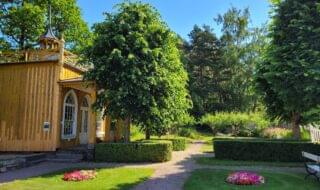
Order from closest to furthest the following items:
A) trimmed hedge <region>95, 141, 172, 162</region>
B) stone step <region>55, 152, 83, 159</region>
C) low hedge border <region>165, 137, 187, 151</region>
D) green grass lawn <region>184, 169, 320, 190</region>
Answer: green grass lawn <region>184, 169, 320, 190</region>
trimmed hedge <region>95, 141, 172, 162</region>
stone step <region>55, 152, 83, 159</region>
low hedge border <region>165, 137, 187, 151</region>

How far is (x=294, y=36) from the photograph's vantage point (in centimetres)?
1420

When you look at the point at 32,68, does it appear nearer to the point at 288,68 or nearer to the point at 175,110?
the point at 175,110

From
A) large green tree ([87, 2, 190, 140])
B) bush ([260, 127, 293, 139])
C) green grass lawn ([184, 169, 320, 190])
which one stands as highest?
large green tree ([87, 2, 190, 140])

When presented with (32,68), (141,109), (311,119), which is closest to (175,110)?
(141,109)

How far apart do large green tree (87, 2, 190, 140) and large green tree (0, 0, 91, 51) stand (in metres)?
10.9

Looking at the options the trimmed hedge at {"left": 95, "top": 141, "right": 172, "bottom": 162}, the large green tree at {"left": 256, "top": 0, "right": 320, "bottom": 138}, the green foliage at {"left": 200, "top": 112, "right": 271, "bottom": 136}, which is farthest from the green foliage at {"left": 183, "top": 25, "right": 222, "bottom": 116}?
the large green tree at {"left": 256, "top": 0, "right": 320, "bottom": 138}

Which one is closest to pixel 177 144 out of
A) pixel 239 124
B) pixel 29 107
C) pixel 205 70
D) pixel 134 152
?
pixel 134 152

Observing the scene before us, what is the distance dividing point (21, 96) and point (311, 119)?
14.6 meters

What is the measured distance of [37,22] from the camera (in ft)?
96.0

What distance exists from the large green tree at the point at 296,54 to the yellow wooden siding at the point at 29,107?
11306mm

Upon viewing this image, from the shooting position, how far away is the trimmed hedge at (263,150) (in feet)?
55.1

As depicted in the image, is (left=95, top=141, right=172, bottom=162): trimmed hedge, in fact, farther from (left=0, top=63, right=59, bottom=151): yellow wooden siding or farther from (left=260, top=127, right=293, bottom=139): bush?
(left=260, top=127, right=293, bottom=139): bush

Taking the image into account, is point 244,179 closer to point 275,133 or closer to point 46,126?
point 46,126

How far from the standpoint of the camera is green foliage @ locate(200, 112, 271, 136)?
111 ft
